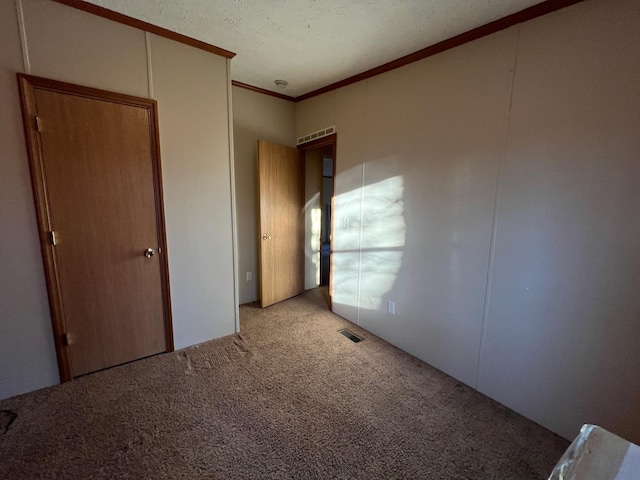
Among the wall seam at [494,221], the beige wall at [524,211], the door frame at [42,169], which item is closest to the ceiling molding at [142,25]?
the door frame at [42,169]

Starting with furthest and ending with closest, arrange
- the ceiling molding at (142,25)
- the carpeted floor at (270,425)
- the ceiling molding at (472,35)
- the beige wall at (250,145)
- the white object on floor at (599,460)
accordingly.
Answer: the beige wall at (250,145), the ceiling molding at (142,25), the ceiling molding at (472,35), the carpeted floor at (270,425), the white object on floor at (599,460)

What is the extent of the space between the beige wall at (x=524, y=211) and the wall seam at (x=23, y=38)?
256cm

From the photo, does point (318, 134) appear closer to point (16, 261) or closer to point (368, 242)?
point (368, 242)

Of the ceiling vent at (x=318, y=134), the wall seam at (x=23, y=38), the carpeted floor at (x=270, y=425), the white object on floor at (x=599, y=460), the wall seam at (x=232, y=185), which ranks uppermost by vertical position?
the wall seam at (x=23, y=38)

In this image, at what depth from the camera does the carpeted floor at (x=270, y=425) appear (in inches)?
58.8

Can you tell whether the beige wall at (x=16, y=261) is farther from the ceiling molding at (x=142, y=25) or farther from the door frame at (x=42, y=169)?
the ceiling molding at (x=142, y=25)

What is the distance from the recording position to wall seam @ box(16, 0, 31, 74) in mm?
A: 1743

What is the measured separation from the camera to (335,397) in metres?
2.01

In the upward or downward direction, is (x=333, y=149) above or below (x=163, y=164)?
above

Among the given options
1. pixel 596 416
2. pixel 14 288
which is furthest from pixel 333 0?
pixel 596 416

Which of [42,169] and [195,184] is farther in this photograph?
[195,184]

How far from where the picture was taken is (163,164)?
232cm

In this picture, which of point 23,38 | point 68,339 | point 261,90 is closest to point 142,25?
point 23,38

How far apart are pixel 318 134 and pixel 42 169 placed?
8.32 ft
